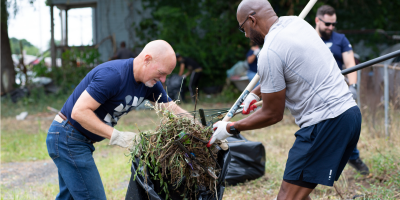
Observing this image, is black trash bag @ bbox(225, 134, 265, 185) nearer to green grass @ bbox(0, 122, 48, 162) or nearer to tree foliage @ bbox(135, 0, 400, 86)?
green grass @ bbox(0, 122, 48, 162)

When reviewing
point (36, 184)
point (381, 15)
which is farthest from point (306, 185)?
point (381, 15)

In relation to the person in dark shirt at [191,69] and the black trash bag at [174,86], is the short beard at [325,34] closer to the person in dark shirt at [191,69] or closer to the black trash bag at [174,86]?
the black trash bag at [174,86]

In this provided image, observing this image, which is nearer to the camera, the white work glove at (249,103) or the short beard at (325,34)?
the white work glove at (249,103)

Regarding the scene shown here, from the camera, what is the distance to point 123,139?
7.51 feet

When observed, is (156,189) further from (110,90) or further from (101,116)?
(110,90)

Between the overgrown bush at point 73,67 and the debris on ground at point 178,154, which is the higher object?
the debris on ground at point 178,154

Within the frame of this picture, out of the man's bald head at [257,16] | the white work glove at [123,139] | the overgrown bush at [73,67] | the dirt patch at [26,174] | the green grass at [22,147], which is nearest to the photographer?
the man's bald head at [257,16]

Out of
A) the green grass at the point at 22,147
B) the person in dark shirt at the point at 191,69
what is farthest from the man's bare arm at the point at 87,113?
the person in dark shirt at the point at 191,69

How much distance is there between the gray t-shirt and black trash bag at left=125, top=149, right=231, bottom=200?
71 centimetres

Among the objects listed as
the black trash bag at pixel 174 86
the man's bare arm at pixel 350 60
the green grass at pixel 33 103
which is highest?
the man's bare arm at pixel 350 60

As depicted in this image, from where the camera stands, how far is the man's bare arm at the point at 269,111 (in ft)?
6.32

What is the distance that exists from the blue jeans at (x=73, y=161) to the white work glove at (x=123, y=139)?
0.27m

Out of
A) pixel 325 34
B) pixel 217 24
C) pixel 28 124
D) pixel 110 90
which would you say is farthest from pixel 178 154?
pixel 217 24

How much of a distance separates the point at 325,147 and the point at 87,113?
1.49 metres
